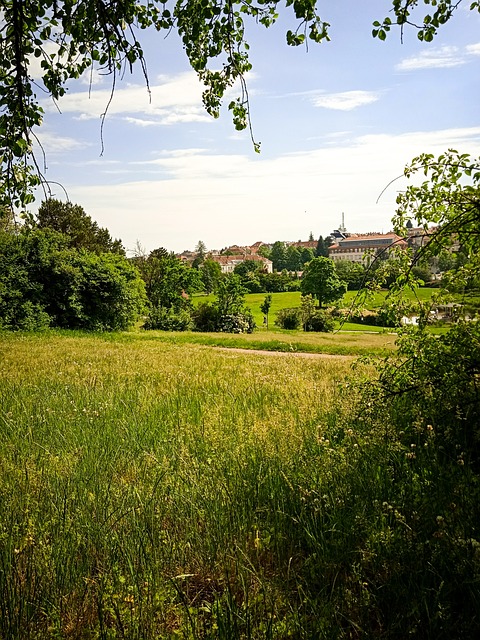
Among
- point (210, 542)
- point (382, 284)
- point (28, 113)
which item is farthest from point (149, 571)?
point (28, 113)

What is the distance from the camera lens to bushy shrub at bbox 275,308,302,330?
45.6 metres

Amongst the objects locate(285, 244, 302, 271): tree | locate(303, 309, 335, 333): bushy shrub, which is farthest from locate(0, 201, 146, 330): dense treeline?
locate(285, 244, 302, 271): tree

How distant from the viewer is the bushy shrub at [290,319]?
149 ft

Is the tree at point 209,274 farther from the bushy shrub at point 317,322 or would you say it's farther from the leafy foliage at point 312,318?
the bushy shrub at point 317,322

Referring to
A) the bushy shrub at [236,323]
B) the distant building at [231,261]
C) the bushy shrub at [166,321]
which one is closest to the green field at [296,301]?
the bushy shrub at [236,323]

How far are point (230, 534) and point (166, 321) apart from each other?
36660 millimetres

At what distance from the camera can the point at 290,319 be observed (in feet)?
151

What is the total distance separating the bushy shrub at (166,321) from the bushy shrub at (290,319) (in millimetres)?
10303

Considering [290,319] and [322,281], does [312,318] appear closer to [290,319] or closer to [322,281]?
[290,319]

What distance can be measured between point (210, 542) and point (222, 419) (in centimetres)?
299

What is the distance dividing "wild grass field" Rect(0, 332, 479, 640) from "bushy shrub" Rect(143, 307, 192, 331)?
110 feet

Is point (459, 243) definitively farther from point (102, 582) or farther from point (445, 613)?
point (102, 582)

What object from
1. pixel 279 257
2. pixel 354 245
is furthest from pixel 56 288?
A: pixel 354 245

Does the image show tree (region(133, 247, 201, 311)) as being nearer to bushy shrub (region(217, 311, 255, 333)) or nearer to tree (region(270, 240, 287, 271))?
bushy shrub (region(217, 311, 255, 333))
